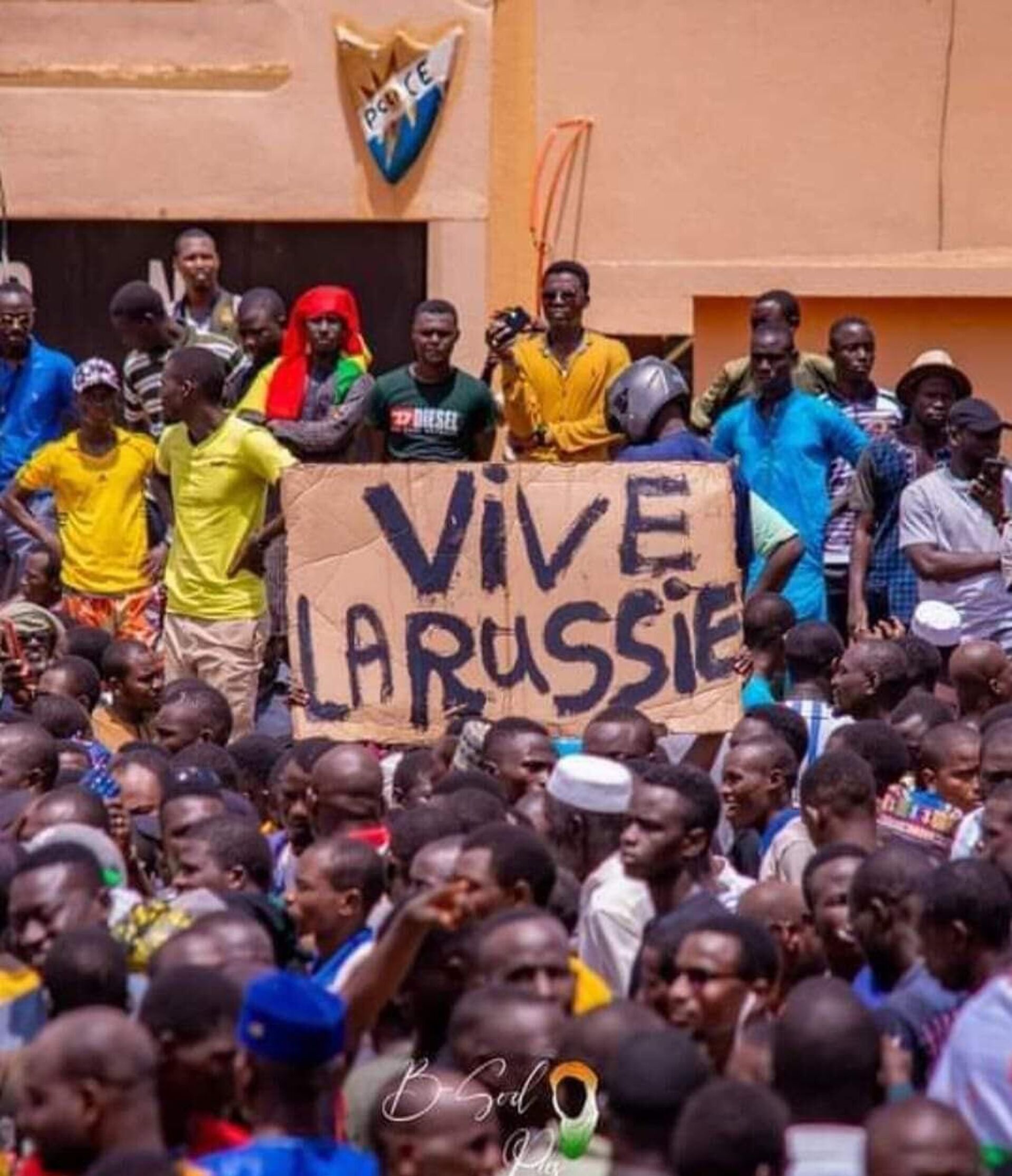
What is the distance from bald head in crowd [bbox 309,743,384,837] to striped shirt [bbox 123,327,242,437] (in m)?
5.36

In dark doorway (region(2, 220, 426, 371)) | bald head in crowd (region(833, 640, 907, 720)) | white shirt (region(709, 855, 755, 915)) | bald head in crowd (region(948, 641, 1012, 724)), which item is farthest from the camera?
dark doorway (region(2, 220, 426, 371))

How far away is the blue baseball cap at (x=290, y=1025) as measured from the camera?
21.0ft

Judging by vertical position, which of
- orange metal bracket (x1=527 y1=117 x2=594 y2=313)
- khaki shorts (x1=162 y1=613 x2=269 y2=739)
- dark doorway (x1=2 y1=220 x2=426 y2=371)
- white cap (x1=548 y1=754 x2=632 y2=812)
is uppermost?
orange metal bracket (x1=527 y1=117 x2=594 y2=313)

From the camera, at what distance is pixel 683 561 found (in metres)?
11.4

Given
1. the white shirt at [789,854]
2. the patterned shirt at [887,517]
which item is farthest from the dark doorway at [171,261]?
the white shirt at [789,854]

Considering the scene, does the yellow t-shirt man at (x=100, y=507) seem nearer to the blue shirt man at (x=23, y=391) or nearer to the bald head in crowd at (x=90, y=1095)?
the blue shirt man at (x=23, y=391)

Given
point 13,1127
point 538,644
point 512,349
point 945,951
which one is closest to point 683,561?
point 538,644

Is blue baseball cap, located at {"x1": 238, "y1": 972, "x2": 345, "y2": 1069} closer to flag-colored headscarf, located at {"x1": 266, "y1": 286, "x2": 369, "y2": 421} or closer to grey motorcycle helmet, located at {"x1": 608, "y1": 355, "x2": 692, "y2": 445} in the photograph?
grey motorcycle helmet, located at {"x1": 608, "y1": 355, "x2": 692, "y2": 445}

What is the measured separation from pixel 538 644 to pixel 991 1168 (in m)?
4.87

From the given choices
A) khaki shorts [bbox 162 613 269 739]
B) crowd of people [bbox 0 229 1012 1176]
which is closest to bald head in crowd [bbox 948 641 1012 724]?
crowd of people [bbox 0 229 1012 1176]

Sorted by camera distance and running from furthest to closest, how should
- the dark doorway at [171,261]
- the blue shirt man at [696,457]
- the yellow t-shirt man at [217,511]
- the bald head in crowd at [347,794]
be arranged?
1. the dark doorway at [171,261]
2. the yellow t-shirt man at [217,511]
3. the blue shirt man at [696,457]
4. the bald head in crowd at [347,794]

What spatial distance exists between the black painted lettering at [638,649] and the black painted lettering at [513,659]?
25 cm

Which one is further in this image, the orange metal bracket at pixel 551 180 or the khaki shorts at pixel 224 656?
the orange metal bracket at pixel 551 180

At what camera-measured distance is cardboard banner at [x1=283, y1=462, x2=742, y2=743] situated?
1121 centimetres
